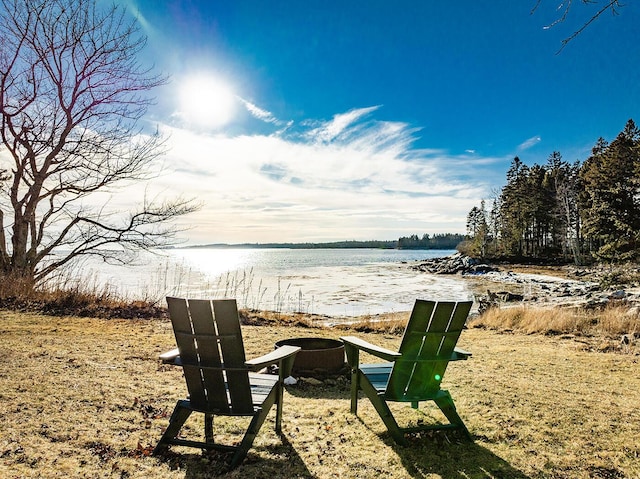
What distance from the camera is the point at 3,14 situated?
1002cm

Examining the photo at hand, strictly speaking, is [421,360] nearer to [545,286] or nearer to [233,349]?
[233,349]

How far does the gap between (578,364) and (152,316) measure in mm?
8062

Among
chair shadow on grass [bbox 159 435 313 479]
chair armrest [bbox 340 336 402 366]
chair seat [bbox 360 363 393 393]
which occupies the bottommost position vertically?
chair shadow on grass [bbox 159 435 313 479]

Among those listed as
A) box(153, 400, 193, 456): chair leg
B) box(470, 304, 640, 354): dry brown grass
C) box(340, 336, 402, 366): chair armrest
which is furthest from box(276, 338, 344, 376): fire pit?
box(470, 304, 640, 354): dry brown grass

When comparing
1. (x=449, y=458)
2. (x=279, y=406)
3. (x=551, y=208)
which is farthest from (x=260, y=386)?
(x=551, y=208)

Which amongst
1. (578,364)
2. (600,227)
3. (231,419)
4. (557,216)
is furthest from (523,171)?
(231,419)

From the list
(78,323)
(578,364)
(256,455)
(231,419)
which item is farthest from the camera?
(78,323)

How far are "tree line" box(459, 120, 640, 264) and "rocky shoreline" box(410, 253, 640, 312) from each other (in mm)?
2934

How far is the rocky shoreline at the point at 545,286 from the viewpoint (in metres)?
12.5

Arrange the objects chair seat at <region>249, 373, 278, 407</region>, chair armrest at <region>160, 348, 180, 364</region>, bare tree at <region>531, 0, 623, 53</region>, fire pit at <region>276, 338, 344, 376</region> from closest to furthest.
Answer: bare tree at <region>531, 0, 623, 53</region>
chair armrest at <region>160, 348, 180, 364</region>
chair seat at <region>249, 373, 278, 407</region>
fire pit at <region>276, 338, 344, 376</region>

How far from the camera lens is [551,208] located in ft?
139

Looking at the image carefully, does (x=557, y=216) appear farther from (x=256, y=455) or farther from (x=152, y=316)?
(x=256, y=455)

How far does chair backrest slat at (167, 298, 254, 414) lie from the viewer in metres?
2.56

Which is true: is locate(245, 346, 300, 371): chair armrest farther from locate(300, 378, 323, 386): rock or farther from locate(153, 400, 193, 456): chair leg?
locate(300, 378, 323, 386): rock
